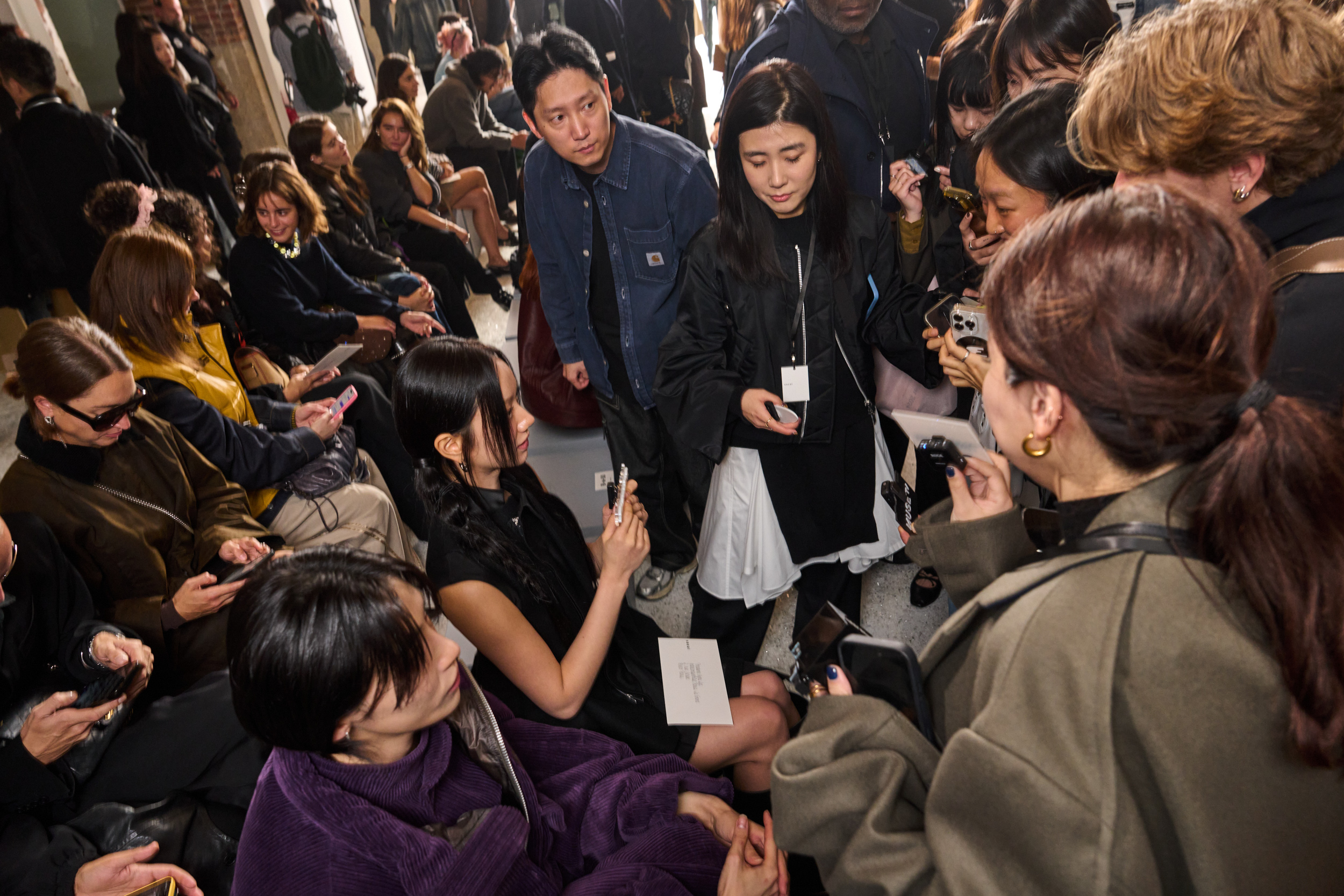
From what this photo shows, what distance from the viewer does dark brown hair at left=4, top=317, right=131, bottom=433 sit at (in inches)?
77.0

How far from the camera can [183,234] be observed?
305 cm

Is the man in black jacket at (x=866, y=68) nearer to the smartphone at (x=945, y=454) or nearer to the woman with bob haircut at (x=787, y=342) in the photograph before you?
the woman with bob haircut at (x=787, y=342)

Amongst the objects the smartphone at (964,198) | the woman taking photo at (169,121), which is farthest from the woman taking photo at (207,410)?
the woman taking photo at (169,121)

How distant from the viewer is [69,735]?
5.16ft

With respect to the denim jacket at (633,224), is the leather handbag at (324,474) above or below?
below

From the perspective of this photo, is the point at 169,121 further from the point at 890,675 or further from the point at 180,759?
the point at 890,675

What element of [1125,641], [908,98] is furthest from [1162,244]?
[908,98]

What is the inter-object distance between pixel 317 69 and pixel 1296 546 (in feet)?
24.1

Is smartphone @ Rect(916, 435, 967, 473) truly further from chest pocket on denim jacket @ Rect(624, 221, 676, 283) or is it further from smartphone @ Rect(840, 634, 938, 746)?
chest pocket on denim jacket @ Rect(624, 221, 676, 283)

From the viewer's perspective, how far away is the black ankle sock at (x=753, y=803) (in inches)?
70.1

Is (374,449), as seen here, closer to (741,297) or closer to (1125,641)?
(741,297)

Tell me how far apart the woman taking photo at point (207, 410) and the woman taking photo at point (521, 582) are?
0.80 metres

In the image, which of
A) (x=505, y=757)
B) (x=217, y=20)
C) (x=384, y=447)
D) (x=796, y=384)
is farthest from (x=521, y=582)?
(x=217, y=20)

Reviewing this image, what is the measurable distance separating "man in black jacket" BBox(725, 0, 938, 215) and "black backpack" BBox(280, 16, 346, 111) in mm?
4772
